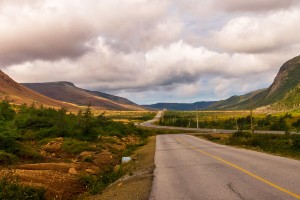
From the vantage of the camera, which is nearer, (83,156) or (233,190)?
(233,190)

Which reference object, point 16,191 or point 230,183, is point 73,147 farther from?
point 230,183

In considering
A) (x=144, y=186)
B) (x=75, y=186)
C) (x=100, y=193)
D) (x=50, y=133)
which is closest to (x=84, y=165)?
(x=75, y=186)

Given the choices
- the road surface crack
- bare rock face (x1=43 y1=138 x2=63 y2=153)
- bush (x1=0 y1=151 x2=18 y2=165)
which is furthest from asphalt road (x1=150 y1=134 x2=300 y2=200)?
bare rock face (x1=43 y1=138 x2=63 y2=153)

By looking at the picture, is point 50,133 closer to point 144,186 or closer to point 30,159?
point 30,159

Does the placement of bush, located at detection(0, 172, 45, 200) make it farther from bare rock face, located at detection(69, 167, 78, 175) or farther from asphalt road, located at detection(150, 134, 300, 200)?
bare rock face, located at detection(69, 167, 78, 175)

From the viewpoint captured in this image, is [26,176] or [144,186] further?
[26,176]

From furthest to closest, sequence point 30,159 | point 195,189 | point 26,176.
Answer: point 30,159
point 26,176
point 195,189

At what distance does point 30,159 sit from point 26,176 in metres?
7.00

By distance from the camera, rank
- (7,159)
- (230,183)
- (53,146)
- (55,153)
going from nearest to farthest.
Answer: (230,183) → (7,159) → (55,153) → (53,146)

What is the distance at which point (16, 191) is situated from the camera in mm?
10875

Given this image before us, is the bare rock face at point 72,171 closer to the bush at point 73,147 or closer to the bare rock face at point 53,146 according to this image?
the bush at point 73,147

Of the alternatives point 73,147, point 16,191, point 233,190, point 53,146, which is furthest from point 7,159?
point 233,190

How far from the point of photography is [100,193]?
13.0 metres

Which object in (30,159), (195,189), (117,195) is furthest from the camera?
(30,159)
